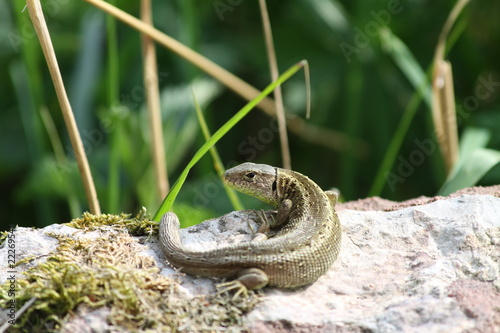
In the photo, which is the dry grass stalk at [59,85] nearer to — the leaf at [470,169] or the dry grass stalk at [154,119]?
the dry grass stalk at [154,119]

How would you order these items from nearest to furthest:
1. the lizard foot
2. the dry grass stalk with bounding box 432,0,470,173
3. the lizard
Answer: the lizard foot → the lizard → the dry grass stalk with bounding box 432,0,470,173

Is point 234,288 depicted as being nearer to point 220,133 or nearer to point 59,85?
point 220,133

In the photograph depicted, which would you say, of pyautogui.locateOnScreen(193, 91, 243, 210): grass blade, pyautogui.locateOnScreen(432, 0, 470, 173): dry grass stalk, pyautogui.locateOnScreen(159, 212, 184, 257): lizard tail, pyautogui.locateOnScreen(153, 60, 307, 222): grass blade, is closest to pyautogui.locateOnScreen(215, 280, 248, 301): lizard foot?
pyautogui.locateOnScreen(159, 212, 184, 257): lizard tail

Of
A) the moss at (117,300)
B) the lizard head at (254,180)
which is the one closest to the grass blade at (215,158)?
the lizard head at (254,180)

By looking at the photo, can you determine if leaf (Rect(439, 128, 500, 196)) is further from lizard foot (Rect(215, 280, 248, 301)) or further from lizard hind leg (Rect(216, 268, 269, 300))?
lizard foot (Rect(215, 280, 248, 301))

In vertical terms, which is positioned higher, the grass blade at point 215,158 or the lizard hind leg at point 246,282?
the grass blade at point 215,158
